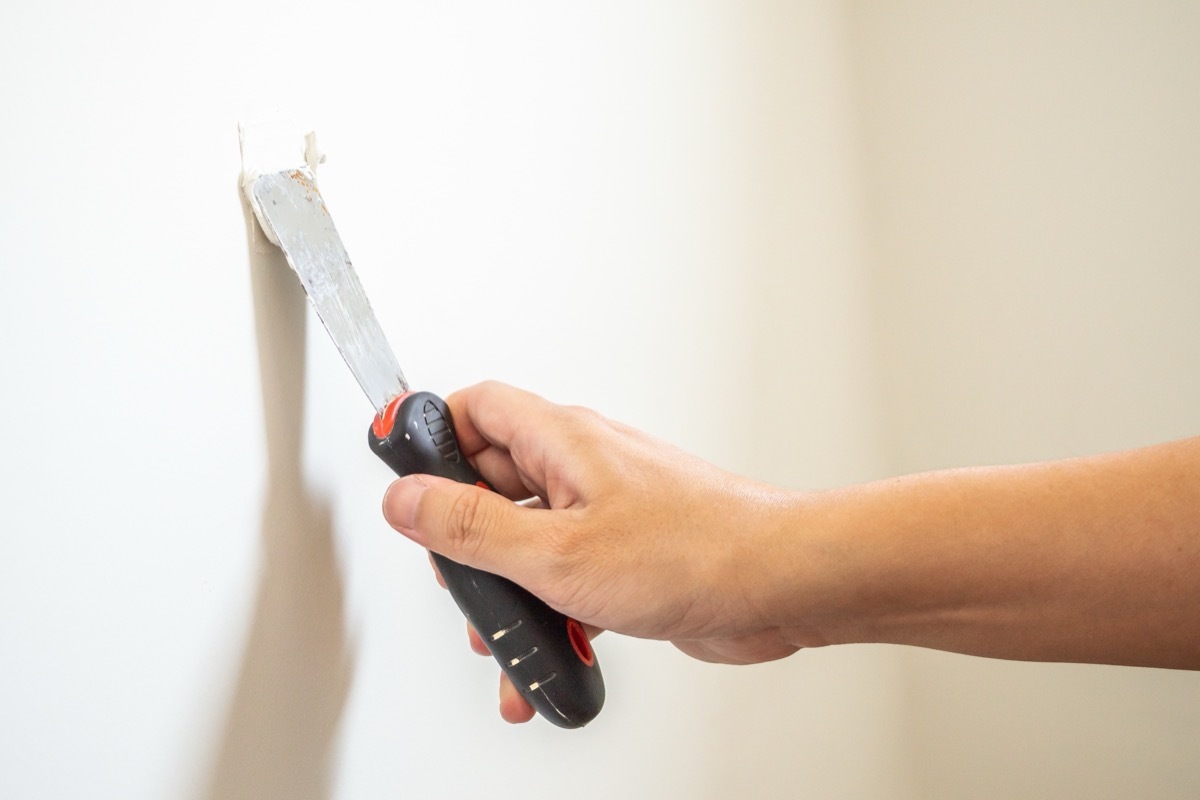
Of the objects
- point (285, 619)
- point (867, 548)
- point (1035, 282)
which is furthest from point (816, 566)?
point (1035, 282)

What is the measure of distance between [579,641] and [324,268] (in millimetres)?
239

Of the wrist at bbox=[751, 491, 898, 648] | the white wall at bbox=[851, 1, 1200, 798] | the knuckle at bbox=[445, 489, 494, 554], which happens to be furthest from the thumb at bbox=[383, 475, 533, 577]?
the white wall at bbox=[851, 1, 1200, 798]

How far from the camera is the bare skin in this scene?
1.32 feet

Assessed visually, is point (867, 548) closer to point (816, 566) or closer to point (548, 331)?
point (816, 566)

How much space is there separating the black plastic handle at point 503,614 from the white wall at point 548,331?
6cm

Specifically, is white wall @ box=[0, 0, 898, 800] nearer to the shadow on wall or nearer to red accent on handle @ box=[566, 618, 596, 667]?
the shadow on wall

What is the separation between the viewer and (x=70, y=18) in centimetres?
34

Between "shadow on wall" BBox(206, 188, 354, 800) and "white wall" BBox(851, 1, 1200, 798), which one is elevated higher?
"white wall" BBox(851, 1, 1200, 798)

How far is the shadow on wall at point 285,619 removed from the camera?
0.42 m

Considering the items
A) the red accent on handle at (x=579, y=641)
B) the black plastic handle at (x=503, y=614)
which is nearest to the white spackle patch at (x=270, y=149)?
the black plastic handle at (x=503, y=614)

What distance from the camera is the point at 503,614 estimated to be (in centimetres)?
43

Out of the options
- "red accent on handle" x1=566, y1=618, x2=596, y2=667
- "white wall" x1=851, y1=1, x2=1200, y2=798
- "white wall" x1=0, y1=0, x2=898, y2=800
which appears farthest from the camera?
"white wall" x1=851, y1=1, x2=1200, y2=798

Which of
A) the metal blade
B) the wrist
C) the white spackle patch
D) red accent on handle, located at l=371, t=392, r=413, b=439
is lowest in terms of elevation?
the wrist

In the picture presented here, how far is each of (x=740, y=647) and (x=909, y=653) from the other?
78 centimetres
